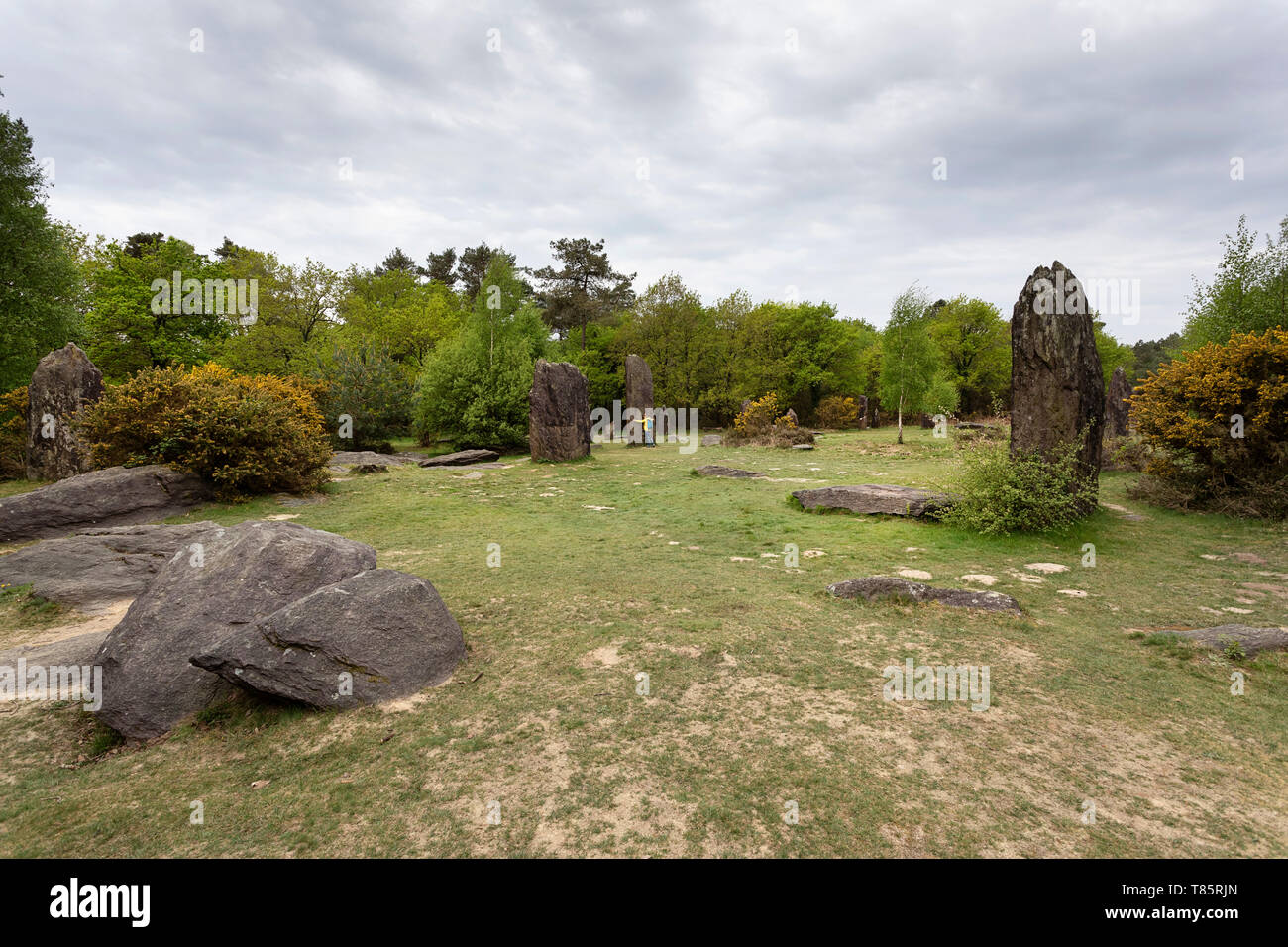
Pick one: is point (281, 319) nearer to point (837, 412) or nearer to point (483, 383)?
point (483, 383)

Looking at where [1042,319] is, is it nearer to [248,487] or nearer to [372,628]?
[372,628]

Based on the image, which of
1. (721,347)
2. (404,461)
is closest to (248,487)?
Result: (404,461)

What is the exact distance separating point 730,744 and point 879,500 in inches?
303

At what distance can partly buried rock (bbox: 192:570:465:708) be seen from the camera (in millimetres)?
3805

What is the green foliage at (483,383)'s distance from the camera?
847 inches

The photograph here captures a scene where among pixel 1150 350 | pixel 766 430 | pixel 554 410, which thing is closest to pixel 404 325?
pixel 554 410

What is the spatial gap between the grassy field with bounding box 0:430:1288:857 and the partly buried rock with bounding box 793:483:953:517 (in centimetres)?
300

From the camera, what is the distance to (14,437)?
15453 mm

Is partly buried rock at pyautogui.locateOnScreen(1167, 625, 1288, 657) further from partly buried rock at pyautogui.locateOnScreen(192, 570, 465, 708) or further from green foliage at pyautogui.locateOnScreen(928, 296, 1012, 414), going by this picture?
green foliage at pyautogui.locateOnScreen(928, 296, 1012, 414)

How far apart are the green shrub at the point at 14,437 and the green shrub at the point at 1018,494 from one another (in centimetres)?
2147

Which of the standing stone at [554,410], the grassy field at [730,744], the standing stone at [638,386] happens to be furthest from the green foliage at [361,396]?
the grassy field at [730,744]

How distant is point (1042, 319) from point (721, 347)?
28.1m

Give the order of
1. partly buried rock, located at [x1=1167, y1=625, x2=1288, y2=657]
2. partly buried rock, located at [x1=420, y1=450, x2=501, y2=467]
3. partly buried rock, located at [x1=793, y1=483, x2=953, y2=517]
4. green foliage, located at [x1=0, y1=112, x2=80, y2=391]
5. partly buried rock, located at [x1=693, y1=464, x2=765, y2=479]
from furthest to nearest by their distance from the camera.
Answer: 1. partly buried rock, located at [x1=420, y1=450, x2=501, y2=467]
2. green foliage, located at [x1=0, y1=112, x2=80, y2=391]
3. partly buried rock, located at [x1=693, y1=464, x2=765, y2=479]
4. partly buried rock, located at [x1=793, y1=483, x2=953, y2=517]
5. partly buried rock, located at [x1=1167, y1=625, x2=1288, y2=657]

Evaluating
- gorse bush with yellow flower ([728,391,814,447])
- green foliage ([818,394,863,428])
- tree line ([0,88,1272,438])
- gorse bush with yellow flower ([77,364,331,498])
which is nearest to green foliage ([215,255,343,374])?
tree line ([0,88,1272,438])
